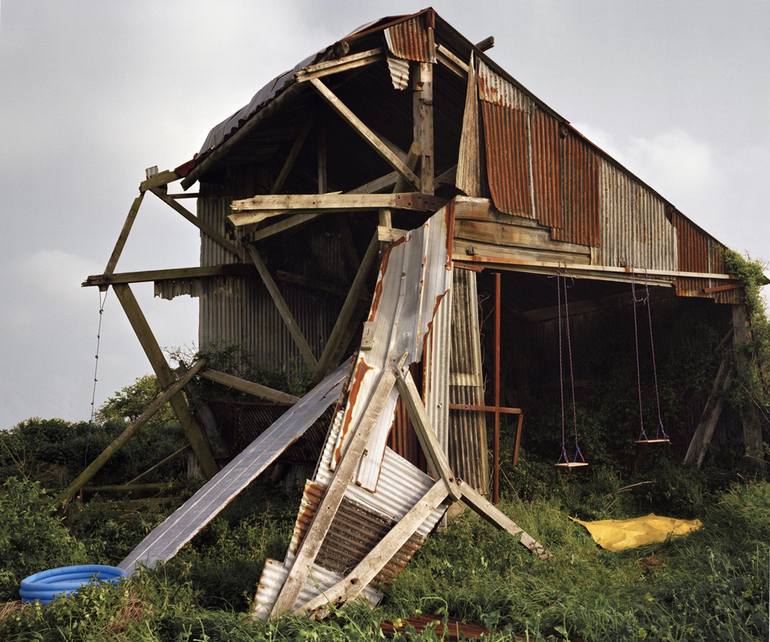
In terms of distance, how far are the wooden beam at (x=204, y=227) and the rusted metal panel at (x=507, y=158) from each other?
537cm

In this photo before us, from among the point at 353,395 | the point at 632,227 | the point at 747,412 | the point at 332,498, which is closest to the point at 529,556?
the point at 332,498

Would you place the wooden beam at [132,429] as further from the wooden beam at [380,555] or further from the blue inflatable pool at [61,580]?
the wooden beam at [380,555]

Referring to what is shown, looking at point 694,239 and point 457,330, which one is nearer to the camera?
point 457,330

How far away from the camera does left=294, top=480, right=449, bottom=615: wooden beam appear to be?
6.71 metres

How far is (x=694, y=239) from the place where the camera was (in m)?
13.8

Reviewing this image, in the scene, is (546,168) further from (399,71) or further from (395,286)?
(395,286)

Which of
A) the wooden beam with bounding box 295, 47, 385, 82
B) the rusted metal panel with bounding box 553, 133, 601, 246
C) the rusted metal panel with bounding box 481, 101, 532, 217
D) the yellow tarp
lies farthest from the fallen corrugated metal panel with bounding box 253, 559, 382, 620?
the rusted metal panel with bounding box 553, 133, 601, 246

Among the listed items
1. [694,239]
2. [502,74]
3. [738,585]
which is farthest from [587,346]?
[738,585]

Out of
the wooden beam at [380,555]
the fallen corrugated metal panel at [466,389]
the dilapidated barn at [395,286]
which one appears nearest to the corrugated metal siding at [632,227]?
the dilapidated barn at [395,286]

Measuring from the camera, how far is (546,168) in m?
11.8

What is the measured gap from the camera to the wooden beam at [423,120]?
10922mm

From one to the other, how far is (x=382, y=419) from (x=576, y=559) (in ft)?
8.66

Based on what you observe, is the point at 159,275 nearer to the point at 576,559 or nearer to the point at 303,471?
the point at 303,471

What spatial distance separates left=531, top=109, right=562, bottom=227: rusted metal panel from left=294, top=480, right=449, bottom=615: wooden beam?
5.42 metres
